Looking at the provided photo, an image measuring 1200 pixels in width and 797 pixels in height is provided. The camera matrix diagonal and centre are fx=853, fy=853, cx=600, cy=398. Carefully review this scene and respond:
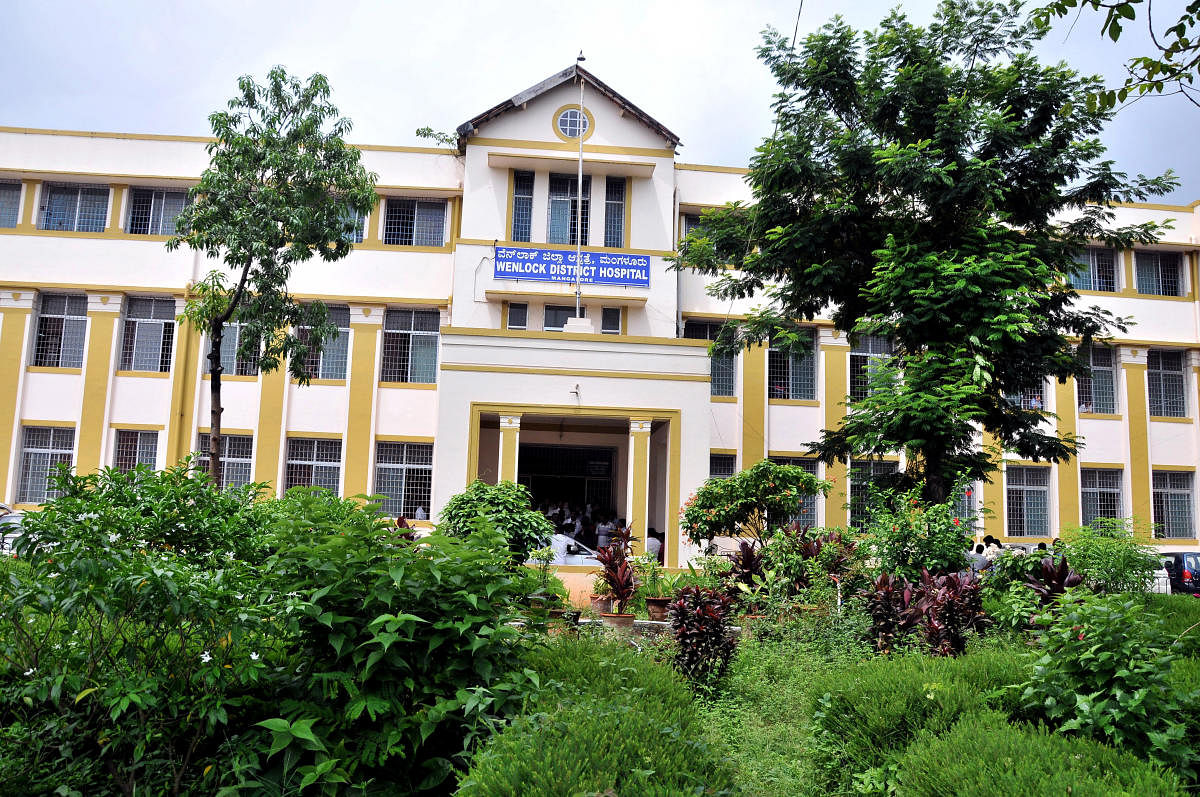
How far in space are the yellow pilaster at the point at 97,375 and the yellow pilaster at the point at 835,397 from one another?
17708 mm

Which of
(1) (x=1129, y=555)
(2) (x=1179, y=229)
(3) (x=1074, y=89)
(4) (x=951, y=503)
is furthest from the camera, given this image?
(2) (x=1179, y=229)

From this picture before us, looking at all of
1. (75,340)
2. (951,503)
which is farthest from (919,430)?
(75,340)

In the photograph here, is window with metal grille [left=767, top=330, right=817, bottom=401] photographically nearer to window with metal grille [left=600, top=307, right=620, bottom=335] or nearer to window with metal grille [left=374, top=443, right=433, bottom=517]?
window with metal grille [left=600, top=307, right=620, bottom=335]

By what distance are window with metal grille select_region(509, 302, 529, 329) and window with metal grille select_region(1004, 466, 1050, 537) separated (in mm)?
13330

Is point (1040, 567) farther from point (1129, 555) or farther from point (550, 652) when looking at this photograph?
point (550, 652)

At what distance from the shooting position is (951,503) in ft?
31.4

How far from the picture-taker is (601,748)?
3297 mm

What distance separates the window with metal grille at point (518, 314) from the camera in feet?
67.4

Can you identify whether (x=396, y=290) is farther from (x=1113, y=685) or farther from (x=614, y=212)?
(x=1113, y=685)

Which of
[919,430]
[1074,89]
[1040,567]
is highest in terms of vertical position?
[1074,89]

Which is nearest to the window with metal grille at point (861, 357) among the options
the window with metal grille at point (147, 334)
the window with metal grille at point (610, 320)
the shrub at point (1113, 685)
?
the window with metal grille at point (610, 320)

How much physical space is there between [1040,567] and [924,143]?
781cm

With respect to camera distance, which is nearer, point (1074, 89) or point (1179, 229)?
point (1074, 89)

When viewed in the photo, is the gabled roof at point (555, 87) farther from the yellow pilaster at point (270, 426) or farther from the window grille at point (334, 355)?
the yellow pilaster at point (270, 426)
